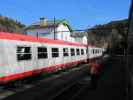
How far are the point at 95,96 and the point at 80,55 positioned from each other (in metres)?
22.5

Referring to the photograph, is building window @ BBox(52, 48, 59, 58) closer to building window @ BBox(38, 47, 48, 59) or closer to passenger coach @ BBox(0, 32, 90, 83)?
passenger coach @ BBox(0, 32, 90, 83)

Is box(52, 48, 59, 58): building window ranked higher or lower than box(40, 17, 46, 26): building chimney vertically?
lower

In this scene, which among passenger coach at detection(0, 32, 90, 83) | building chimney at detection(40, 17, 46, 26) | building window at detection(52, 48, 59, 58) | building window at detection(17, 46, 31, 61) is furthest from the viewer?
building chimney at detection(40, 17, 46, 26)

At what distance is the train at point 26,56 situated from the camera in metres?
14.1

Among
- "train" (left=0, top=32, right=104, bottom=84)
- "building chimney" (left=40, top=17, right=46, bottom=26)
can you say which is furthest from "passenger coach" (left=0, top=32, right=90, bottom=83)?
"building chimney" (left=40, top=17, right=46, bottom=26)

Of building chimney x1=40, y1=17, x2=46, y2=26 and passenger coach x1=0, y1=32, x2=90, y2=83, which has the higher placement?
building chimney x1=40, y1=17, x2=46, y2=26

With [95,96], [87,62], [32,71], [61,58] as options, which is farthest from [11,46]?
[87,62]

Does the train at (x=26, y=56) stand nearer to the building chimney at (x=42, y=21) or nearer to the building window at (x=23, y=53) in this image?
the building window at (x=23, y=53)

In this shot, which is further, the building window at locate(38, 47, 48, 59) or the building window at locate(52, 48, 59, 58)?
the building window at locate(52, 48, 59, 58)

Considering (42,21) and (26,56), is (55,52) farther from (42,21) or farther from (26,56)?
(42,21)

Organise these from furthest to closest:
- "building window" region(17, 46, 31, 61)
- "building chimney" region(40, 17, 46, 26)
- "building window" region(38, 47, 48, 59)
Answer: "building chimney" region(40, 17, 46, 26)
"building window" region(38, 47, 48, 59)
"building window" region(17, 46, 31, 61)

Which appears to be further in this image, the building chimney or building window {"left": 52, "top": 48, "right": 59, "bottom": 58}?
the building chimney

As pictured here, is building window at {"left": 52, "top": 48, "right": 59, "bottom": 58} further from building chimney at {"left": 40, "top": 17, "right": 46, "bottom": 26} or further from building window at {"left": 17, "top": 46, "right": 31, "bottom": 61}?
building chimney at {"left": 40, "top": 17, "right": 46, "bottom": 26}

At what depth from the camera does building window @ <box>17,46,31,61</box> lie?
51.8 ft
